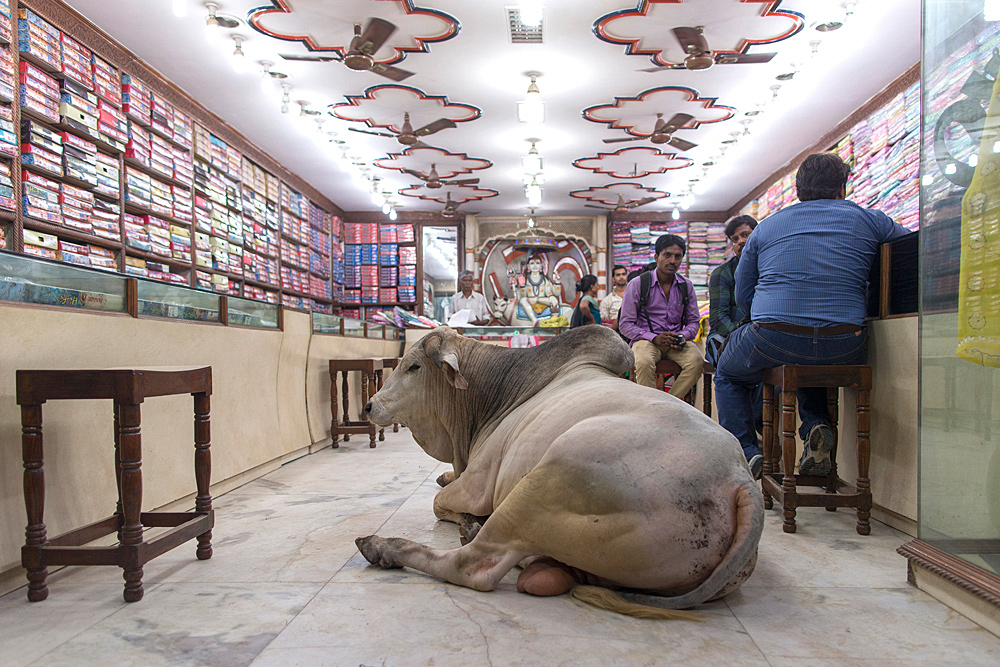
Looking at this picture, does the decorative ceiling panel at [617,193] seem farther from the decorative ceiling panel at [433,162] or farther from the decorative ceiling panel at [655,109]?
the decorative ceiling panel at [655,109]

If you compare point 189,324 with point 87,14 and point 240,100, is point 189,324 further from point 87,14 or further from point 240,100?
point 240,100

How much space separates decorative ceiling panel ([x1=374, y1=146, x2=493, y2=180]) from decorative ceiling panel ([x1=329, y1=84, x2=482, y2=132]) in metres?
1.00

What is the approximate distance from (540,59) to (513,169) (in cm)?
371

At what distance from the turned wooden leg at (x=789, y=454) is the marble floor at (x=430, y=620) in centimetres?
15

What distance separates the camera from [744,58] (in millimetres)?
5898

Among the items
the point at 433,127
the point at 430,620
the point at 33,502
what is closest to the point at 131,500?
the point at 33,502

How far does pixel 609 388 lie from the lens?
1.98 metres

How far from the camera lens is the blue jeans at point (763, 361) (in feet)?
8.35

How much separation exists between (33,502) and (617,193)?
10372mm

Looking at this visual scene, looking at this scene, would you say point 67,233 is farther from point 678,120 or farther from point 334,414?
point 678,120

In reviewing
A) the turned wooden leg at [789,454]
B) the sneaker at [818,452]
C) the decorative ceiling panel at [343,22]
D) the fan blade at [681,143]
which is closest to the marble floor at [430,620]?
the turned wooden leg at [789,454]

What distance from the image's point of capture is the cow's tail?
1533 millimetres

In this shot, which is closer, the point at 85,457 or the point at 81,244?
the point at 85,457

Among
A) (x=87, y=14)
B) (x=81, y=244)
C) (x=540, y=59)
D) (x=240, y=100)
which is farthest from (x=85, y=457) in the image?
(x=240, y=100)
